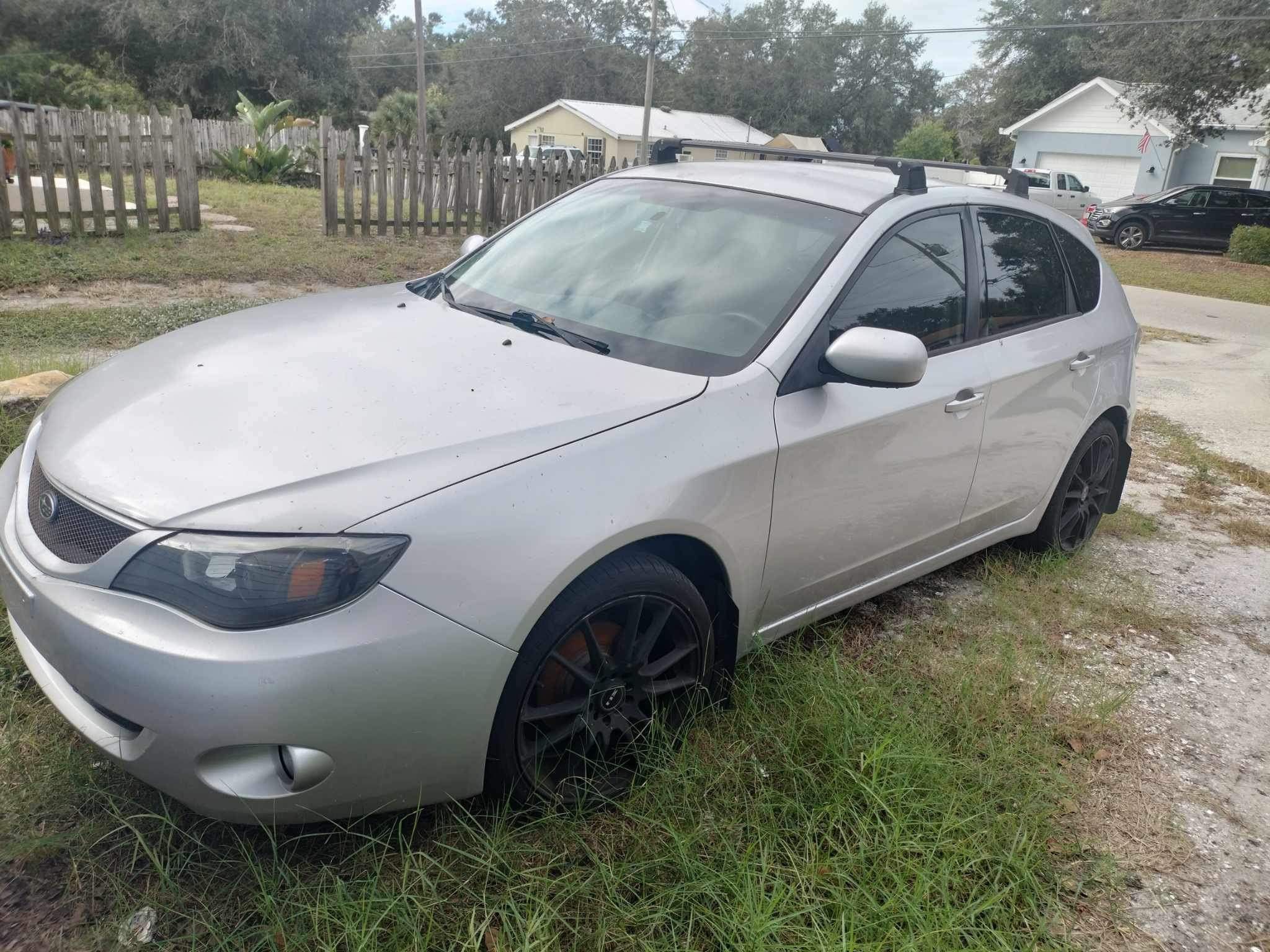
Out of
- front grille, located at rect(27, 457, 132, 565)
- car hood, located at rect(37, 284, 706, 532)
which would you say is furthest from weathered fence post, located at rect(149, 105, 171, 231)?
front grille, located at rect(27, 457, 132, 565)

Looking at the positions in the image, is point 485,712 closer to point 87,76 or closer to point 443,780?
point 443,780

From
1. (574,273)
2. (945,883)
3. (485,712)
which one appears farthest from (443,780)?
(574,273)

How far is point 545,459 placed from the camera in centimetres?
226

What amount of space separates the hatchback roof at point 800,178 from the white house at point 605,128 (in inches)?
1599

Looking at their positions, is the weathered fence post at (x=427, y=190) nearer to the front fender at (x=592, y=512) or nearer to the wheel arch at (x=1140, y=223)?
the front fender at (x=592, y=512)

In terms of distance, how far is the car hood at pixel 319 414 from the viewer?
2070 mm

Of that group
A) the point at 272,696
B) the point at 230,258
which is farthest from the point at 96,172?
the point at 272,696

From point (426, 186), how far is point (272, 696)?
1173cm

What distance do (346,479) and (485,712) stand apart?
601mm

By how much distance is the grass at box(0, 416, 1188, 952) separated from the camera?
82.7 inches

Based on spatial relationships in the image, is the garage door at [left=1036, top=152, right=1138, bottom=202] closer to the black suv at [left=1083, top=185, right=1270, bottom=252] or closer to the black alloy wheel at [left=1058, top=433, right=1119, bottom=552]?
the black suv at [left=1083, top=185, right=1270, bottom=252]

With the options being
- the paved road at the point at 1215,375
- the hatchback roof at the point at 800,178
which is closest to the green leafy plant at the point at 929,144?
the paved road at the point at 1215,375

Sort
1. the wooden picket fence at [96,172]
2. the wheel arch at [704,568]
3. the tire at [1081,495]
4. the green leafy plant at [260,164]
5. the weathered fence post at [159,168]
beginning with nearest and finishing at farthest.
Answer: the wheel arch at [704,568] < the tire at [1081,495] < the wooden picket fence at [96,172] < the weathered fence post at [159,168] < the green leafy plant at [260,164]

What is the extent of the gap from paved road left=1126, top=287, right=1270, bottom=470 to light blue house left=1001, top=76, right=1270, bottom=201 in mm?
21384
